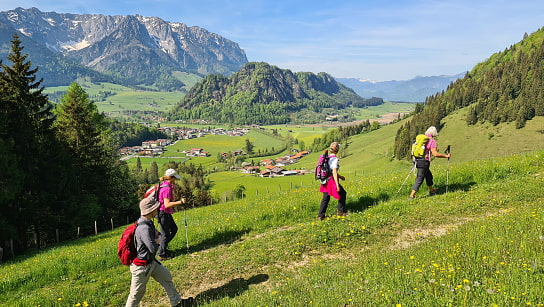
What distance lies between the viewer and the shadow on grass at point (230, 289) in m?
7.96

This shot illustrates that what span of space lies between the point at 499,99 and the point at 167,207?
18859cm

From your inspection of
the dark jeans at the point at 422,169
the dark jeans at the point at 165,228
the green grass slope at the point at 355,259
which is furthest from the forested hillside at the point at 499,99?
the dark jeans at the point at 165,228

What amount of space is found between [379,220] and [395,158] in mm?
147275

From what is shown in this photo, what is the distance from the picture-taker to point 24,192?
2736 centimetres

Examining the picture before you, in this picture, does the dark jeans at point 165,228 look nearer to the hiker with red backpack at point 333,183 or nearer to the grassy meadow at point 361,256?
the grassy meadow at point 361,256

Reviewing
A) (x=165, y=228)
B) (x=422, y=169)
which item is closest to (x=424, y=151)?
(x=422, y=169)

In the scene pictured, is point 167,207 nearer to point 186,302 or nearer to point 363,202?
point 186,302

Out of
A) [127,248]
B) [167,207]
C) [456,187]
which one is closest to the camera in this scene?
[127,248]

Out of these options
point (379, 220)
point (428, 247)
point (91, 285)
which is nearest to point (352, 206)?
point (379, 220)

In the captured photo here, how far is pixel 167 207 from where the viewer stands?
10.8m

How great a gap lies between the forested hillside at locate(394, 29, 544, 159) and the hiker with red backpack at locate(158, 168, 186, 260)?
14649 centimetres

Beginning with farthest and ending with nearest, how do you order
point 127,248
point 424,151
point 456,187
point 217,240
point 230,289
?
point 456,187 < point 424,151 < point 217,240 < point 230,289 < point 127,248

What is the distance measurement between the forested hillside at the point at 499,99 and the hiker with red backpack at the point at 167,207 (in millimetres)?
146493

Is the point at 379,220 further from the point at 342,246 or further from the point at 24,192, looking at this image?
the point at 24,192
